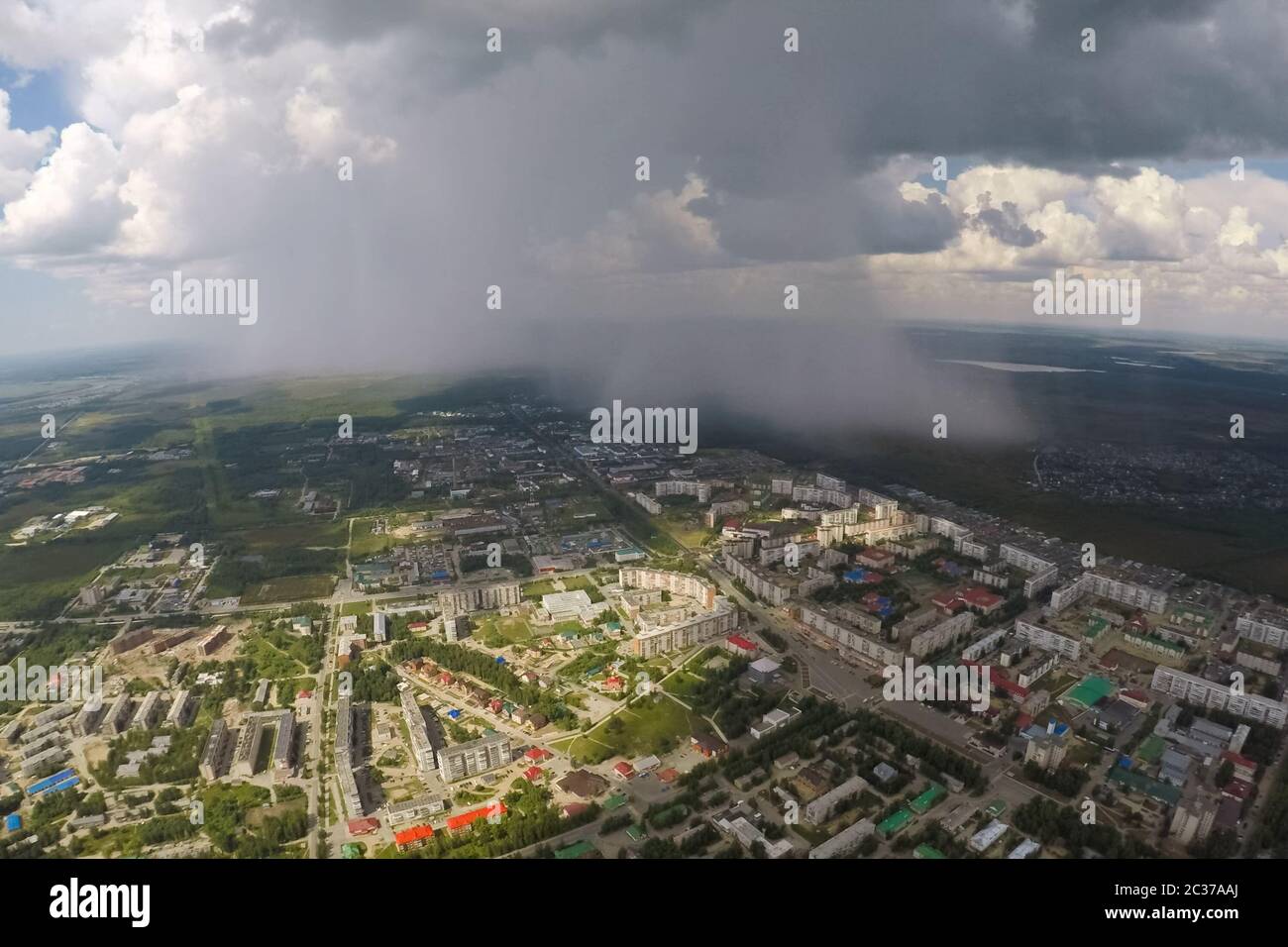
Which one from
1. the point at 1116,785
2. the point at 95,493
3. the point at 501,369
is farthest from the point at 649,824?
the point at 501,369

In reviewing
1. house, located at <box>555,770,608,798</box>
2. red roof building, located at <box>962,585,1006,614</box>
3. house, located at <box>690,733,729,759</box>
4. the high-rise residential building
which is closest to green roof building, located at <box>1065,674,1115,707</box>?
red roof building, located at <box>962,585,1006,614</box>

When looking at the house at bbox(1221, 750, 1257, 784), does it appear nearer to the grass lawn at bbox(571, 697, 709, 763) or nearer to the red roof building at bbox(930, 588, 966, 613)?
the red roof building at bbox(930, 588, 966, 613)

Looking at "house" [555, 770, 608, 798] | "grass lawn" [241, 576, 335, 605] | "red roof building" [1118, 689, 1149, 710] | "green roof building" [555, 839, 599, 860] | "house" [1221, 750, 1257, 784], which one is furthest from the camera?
"grass lawn" [241, 576, 335, 605]

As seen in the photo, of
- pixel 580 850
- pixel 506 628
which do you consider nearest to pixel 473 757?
pixel 580 850

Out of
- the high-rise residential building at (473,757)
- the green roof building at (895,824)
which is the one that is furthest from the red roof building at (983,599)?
the high-rise residential building at (473,757)

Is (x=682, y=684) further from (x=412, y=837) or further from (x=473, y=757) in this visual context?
(x=412, y=837)

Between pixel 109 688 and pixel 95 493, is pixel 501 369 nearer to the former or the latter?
pixel 95 493

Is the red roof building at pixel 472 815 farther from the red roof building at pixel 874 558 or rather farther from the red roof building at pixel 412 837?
the red roof building at pixel 874 558
